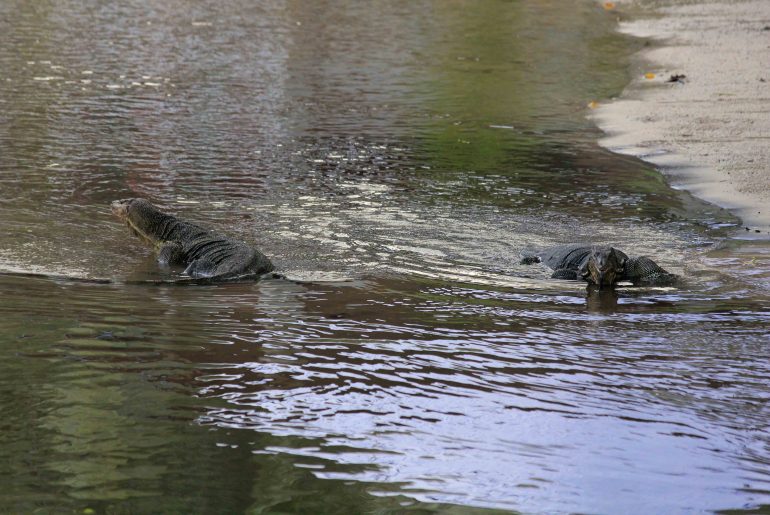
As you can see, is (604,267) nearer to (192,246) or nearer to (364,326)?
(364,326)

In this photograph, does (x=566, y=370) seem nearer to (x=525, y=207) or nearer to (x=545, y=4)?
(x=525, y=207)

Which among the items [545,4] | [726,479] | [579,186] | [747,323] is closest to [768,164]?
[579,186]

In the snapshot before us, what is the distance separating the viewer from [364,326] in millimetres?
7430

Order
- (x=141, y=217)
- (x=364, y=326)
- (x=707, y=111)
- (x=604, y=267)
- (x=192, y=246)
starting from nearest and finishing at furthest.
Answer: (x=364, y=326) < (x=604, y=267) < (x=192, y=246) < (x=141, y=217) < (x=707, y=111)

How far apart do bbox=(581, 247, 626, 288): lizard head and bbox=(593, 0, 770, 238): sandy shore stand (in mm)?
2210

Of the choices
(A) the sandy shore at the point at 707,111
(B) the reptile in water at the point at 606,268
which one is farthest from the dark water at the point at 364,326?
(A) the sandy shore at the point at 707,111

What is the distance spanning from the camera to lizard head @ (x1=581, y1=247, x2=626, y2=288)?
852cm

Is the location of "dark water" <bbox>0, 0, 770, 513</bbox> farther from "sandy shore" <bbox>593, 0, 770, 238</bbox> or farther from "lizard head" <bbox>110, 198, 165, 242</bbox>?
"sandy shore" <bbox>593, 0, 770, 238</bbox>

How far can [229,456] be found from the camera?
528 centimetres

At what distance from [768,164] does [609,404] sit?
7346 millimetres

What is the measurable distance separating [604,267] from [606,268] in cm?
2

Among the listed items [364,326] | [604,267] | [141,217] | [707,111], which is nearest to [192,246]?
[141,217]

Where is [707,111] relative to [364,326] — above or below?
above

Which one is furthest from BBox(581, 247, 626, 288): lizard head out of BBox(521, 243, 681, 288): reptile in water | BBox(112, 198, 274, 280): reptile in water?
BBox(112, 198, 274, 280): reptile in water
